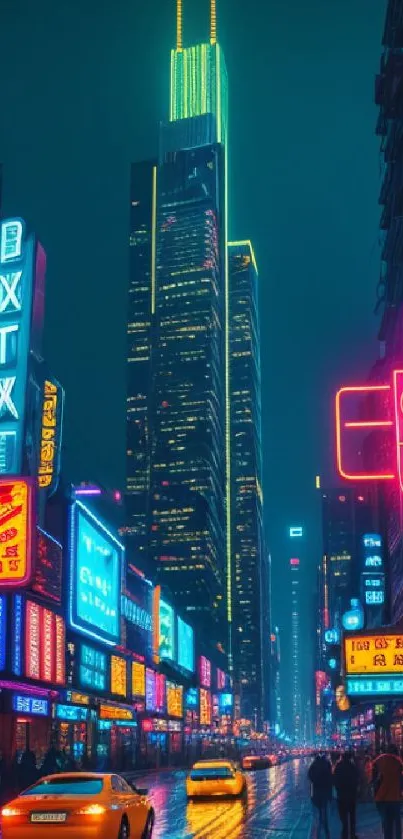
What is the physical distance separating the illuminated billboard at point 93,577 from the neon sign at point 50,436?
19.0 feet

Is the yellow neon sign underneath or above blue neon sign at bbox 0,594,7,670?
underneath

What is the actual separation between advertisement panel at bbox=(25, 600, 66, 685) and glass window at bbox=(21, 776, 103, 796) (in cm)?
2566

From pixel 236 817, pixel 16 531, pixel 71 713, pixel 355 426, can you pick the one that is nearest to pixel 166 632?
pixel 71 713

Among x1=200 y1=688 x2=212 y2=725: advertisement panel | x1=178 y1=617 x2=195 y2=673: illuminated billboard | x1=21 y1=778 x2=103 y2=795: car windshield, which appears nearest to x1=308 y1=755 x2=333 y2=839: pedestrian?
x1=21 y1=778 x2=103 y2=795: car windshield

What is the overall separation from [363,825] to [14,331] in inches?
983

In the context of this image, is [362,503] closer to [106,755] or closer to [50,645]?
[106,755]

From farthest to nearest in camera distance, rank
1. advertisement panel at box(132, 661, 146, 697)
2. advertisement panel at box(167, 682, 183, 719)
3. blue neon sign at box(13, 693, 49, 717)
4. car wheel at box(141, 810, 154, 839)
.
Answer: advertisement panel at box(167, 682, 183, 719)
advertisement panel at box(132, 661, 146, 697)
blue neon sign at box(13, 693, 49, 717)
car wheel at box(141, 810, 154, 839)

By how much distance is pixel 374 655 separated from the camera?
1080 inches

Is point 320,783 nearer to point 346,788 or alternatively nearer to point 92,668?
→ point 346,788

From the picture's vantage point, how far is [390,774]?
661 inches

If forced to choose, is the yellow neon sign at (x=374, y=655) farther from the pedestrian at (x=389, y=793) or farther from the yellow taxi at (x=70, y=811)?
the yellow taxi at (x=70, y=811)

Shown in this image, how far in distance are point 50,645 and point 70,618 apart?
11.5 feet

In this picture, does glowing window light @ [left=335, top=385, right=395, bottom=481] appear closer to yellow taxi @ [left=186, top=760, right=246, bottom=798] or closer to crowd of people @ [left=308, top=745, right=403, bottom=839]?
crowd of people @ [left=308, top=745, right=403, bottom=839]

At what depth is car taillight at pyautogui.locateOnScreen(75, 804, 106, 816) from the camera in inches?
600
